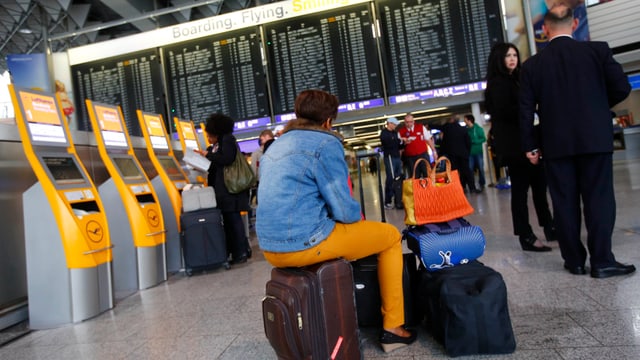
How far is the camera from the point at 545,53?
2.75 meters

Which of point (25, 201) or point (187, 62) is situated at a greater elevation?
point (187, 62)

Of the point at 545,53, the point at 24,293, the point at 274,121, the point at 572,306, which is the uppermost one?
the point at 274,121

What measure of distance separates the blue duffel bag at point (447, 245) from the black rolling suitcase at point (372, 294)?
0.40ft

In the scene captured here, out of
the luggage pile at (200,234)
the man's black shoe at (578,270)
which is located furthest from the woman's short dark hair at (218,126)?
the man's black shoe at (578,270)

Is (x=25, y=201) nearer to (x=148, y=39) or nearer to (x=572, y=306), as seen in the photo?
(x=572, y=306)

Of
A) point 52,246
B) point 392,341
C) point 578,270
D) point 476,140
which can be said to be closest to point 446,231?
point 392,341

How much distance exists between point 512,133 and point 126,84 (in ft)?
23.5

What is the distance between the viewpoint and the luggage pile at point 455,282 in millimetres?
1720

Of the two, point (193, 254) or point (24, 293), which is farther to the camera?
point (193, 254)

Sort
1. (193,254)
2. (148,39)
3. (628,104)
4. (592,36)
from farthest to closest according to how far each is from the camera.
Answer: (628,104)
(592,36)
(148,39)
(193,254)

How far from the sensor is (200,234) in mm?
4219

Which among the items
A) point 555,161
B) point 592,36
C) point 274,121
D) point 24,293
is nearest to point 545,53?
point 555,161

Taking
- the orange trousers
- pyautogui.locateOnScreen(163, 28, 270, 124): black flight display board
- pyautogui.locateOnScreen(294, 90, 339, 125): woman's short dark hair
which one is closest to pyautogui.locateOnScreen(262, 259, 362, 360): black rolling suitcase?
the orange trousers

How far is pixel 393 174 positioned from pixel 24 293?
534 centimetres
